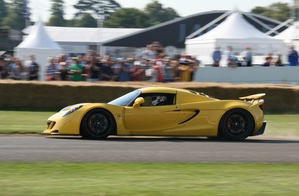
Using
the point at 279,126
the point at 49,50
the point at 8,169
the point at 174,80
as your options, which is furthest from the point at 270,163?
the point at 49,50

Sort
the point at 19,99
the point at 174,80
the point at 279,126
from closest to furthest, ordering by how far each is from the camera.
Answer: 1. the point at 279,126
2. the point at 19,99
3. the point at 174,80

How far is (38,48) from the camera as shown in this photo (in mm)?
28594

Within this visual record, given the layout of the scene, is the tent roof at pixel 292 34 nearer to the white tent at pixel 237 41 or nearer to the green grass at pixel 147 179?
the white tent at pixel 237 41

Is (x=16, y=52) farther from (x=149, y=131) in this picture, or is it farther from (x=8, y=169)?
(x=8, y=169)

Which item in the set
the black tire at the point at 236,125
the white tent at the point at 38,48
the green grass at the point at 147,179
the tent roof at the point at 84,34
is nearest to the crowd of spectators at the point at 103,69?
the white tent at the point at 38,48

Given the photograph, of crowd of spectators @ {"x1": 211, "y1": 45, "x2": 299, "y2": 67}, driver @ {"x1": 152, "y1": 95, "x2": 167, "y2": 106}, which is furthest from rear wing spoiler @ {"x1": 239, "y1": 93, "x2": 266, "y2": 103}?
crowd of spectators @ {"x1": 211, "y1": 45, "x2": 299, "y2": 67}

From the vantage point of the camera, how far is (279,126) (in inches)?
623

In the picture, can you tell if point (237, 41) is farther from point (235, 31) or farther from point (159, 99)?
point (159, 99)

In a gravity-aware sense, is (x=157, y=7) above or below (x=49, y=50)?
above

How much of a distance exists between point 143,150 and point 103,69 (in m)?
10.3

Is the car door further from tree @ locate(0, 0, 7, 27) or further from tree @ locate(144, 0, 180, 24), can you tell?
tree @ locate(144, 0, 180, 24)

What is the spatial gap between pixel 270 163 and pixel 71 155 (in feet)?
9.67

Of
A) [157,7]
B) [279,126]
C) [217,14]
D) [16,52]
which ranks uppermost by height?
[157,7]

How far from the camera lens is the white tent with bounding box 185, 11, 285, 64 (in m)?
29.2
